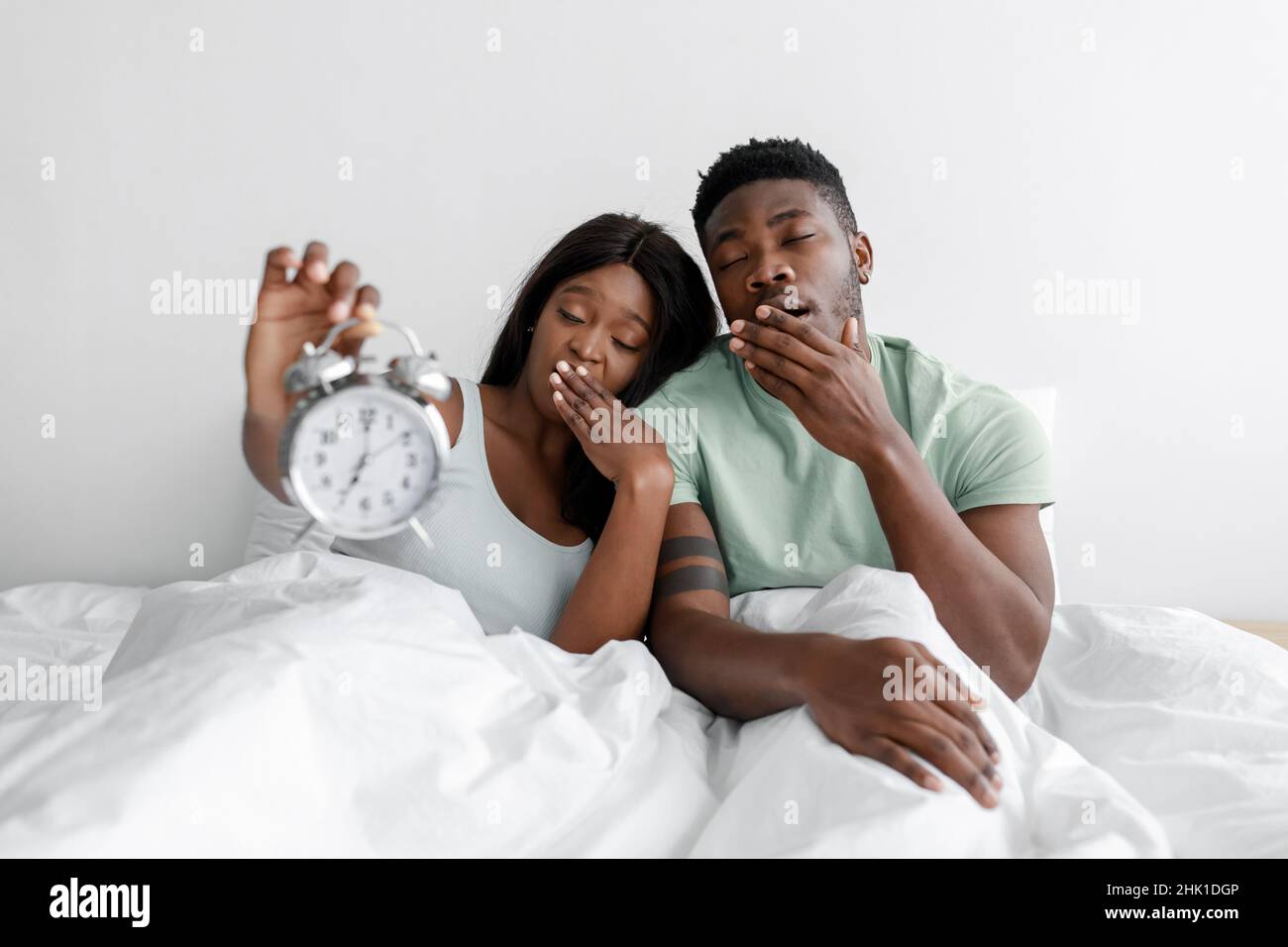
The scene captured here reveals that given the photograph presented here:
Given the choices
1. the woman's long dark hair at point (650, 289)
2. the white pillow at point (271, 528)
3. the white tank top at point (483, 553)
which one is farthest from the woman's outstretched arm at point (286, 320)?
the white pillow at point (271, 528)

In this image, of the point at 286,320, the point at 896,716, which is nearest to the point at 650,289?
the point at 286,320

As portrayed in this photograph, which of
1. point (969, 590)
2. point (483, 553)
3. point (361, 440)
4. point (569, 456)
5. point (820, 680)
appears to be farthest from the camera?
point (569, 456)

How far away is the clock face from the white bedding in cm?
17

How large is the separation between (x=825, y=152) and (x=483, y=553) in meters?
1.38

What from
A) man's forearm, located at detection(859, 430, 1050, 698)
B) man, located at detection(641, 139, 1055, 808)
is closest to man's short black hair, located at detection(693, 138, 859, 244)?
man, located at detection(641, 139, 1055, 808)

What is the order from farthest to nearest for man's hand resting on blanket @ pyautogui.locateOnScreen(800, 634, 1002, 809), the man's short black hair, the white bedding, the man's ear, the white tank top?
the man's ear < the man's short black hair < the white tank top < man's hand resting on blanket @ pyautogui.locateOnScreen(800, 634, 1002, 809) < the white bedding

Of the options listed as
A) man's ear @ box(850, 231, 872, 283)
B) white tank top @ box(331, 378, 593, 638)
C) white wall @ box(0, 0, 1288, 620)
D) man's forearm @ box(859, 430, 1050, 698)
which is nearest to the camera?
man's forearm @ box(859, 430, 1050, 698)

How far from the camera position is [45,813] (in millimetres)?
745

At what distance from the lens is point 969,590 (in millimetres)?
1396

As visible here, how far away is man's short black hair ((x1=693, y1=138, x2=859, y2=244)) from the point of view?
72.3 inches

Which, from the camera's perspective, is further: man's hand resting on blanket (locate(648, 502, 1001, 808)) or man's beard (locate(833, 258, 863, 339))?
man's beard (locate(833, 258, 863, 339))

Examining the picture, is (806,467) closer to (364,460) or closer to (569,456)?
(569,456)

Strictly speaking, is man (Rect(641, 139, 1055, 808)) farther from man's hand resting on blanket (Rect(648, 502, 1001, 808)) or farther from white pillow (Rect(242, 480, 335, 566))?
white pillow (Rect(242, 480, 335, 566))
